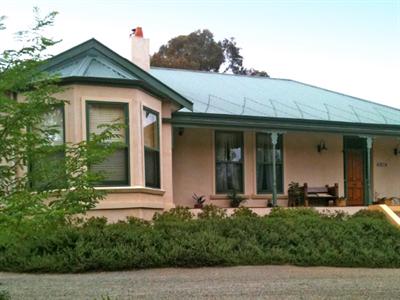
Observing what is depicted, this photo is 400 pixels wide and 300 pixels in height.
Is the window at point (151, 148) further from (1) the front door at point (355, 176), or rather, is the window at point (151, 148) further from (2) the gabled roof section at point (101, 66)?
(1) the front door at point (355, 176)

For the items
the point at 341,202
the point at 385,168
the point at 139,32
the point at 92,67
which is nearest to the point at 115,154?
the point at 92,67

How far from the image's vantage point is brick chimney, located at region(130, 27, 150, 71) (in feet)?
54.3

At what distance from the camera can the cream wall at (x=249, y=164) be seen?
17109 millimetres

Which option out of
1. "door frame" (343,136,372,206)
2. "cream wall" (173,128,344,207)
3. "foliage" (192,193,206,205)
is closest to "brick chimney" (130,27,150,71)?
"cream wall" (173,128,344,207)

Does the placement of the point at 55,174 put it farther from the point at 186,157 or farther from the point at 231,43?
the point at 231,43

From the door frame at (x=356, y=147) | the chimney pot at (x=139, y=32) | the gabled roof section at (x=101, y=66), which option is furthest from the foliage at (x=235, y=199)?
the chimney pot at (x=139, y=32)

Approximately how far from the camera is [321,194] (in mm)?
17953

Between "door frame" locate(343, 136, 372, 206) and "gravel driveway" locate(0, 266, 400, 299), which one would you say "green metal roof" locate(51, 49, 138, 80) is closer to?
"gravel driveway" locate(0, 266, 400, 299)

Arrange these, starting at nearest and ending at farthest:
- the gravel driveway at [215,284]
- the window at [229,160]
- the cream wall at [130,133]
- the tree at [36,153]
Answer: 1. the tree at [36,153]
2. the gravel driveway at [215,284]
3. the cream wall at [130,133]
4. the window at [229,160]

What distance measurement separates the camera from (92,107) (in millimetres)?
12938

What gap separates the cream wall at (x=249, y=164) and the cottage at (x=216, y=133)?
0.03 meters

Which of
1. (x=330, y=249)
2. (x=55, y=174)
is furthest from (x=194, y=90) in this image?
(x=55, y=174)

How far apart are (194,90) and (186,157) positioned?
2.50 m

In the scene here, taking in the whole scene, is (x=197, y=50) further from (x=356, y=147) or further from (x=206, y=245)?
(x=206, y=245)
